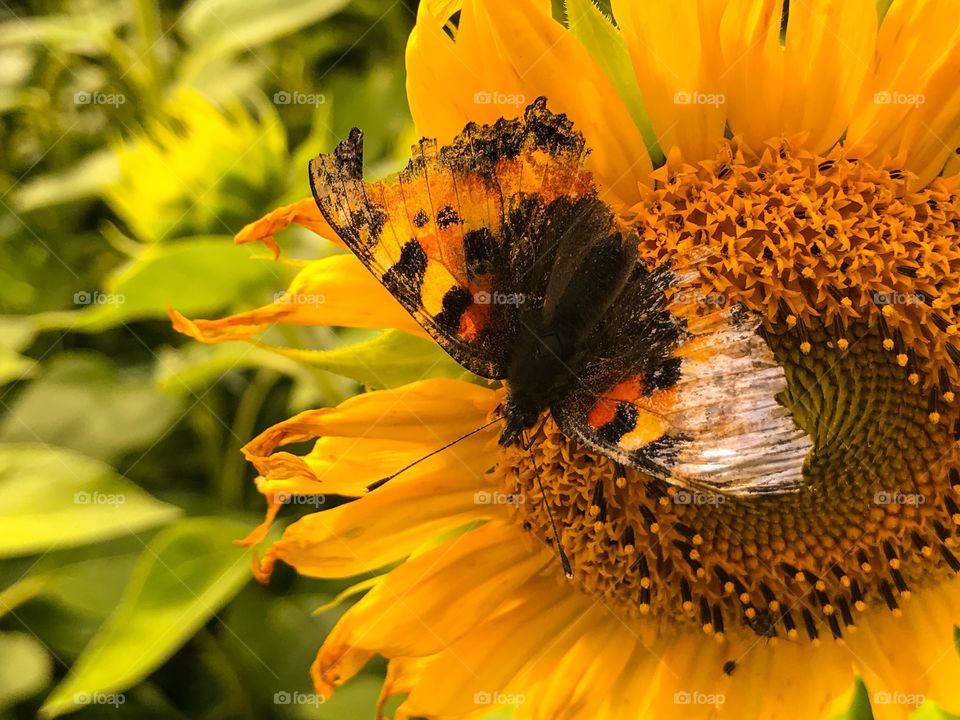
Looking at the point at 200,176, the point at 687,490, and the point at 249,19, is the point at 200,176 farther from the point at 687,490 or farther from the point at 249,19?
the point at 687,490

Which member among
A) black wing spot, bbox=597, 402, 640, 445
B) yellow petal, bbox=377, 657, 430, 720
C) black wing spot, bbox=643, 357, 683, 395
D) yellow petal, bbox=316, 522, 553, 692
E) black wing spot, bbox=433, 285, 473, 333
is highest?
black wing spot, bbox=433, 285, 473, 333

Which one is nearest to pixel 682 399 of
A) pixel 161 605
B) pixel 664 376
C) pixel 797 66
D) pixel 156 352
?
Answer: pixel 664 376

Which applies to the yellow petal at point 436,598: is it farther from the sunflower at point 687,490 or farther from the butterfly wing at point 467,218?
the butterfly wing at point 467,218

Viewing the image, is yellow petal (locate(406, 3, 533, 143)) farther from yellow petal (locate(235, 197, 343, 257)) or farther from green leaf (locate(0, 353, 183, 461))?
green leaf (locate(0, 353, 183, 461))

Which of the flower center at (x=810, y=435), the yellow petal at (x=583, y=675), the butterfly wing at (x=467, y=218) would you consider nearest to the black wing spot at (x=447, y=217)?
the butterfly wing at (x=467, y=218)

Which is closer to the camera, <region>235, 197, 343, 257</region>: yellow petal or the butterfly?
the butterfly

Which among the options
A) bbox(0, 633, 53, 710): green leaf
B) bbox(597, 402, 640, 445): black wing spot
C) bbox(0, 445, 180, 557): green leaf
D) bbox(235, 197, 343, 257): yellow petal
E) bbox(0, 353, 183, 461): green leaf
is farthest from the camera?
bbox(0, 353, 183, 461): green leaf

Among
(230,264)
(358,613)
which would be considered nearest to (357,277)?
(230,264)

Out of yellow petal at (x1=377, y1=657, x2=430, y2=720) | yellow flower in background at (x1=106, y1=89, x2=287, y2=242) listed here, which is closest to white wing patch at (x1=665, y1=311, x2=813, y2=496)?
yellow petal at (x1=377, y1=657, x2=430, y2=720)
